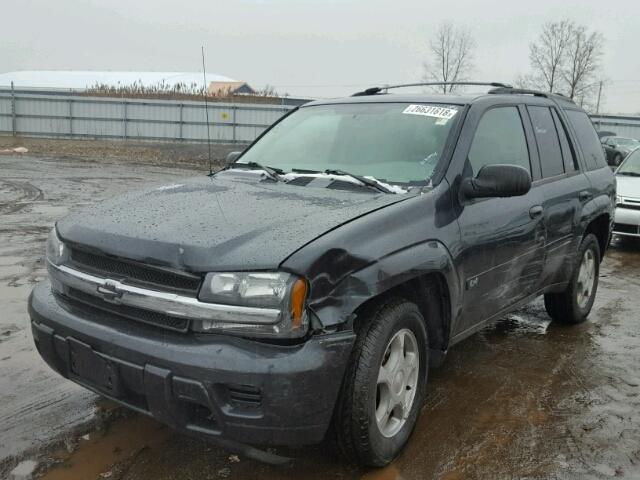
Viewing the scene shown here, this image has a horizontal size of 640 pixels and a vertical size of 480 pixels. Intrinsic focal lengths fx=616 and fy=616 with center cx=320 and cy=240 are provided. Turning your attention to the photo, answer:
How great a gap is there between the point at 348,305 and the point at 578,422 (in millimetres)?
1804

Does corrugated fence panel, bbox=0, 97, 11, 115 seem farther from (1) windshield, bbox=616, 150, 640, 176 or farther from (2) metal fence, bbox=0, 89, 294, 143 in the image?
(1) windshield, bbox=616, 150, 640, 176

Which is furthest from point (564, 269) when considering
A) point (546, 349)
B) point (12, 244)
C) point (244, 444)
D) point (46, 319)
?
point (12, 244)

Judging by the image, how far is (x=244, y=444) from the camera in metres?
2.53

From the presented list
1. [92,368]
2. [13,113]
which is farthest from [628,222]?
[13,113]

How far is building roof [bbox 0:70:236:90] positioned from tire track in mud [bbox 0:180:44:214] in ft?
163

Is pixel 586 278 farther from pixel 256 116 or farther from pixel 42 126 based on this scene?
pixel 42 126

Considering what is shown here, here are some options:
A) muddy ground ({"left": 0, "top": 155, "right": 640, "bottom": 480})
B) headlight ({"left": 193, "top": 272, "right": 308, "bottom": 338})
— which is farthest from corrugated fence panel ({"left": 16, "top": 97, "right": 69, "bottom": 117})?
headlight ({"left": 193, "top": 272, "right": 308, "bottom": 338})

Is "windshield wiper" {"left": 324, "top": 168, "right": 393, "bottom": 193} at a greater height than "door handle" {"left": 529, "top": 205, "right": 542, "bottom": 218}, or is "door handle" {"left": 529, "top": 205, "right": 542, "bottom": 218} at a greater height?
"windshield wiper" {"left": 324, "top": 168, "right": 393, "bottom": 193}

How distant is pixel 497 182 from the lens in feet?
10.8

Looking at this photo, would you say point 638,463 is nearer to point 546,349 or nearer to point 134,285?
point 546,349

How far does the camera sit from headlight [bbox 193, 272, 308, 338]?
2363mm

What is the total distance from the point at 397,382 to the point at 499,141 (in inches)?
72.4

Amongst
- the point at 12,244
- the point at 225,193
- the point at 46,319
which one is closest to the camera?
the point at 46,319

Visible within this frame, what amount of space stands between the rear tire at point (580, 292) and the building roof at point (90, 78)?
59030mm
